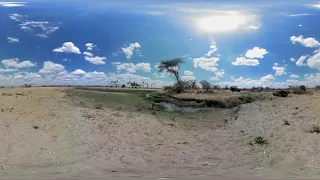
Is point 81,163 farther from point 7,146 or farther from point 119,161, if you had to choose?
point 7,146

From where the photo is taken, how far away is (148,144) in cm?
1467

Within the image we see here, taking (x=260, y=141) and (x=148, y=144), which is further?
(x=148, y=144)

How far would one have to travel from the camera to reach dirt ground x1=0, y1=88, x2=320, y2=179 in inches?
429

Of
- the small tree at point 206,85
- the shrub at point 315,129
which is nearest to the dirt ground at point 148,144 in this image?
the shrub at point 315,129

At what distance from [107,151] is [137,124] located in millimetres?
4865

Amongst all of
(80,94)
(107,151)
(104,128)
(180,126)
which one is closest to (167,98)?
(80,94)

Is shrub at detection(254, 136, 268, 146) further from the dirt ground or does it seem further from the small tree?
the small tree

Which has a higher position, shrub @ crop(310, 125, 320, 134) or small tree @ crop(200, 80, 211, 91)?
small tree @ crop(200, 80, 211, 91)

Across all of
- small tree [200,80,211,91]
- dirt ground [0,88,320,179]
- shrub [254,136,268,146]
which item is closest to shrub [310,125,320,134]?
dirt ground [0,88,320,179]

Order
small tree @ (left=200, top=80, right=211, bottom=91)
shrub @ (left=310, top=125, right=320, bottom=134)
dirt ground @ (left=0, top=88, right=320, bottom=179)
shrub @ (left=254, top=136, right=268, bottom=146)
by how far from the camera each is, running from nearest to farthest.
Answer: dirt ground @ (left=0, top=88, right=320, bottom=179) → shrub @ (left=254, top=136, right=268, bottom=146) → shrub @ (left=310, top=125, right=320, bottom=134) → small tree @ (left=200, top=80, right=211, bottom=91)

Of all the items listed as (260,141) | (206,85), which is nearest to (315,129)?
(260,141)

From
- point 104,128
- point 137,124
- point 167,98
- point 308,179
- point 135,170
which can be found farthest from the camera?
point 167,98

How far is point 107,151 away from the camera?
13.3 metres

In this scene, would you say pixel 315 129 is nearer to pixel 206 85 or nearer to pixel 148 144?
pixel 148 144
